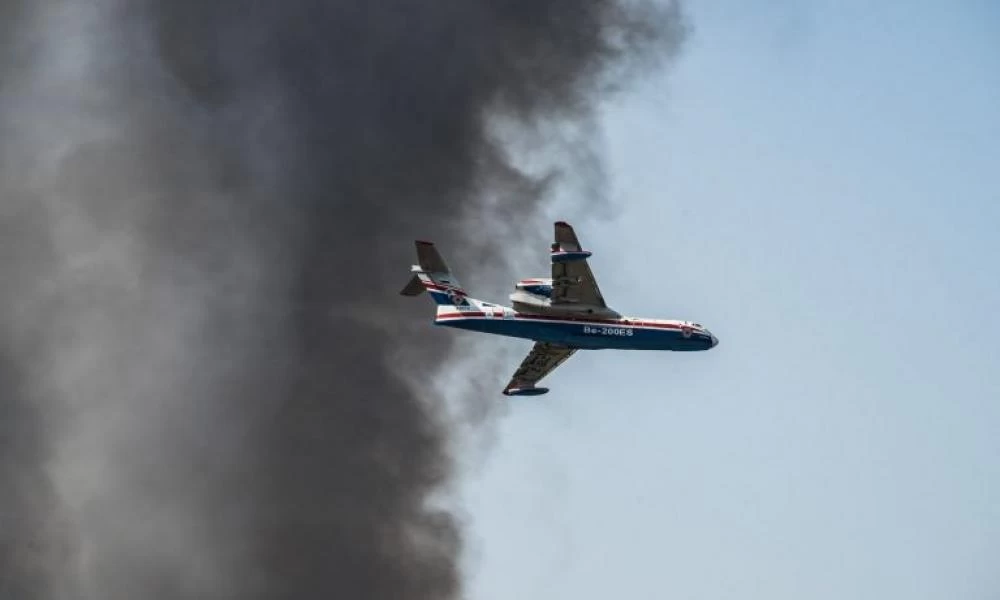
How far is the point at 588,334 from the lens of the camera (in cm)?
13400

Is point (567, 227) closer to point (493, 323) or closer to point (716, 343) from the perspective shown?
point (493, 323)

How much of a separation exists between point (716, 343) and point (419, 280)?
77.4ft

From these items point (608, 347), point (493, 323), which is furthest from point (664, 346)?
point (493, 323)

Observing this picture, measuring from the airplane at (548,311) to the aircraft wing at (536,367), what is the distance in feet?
16.5

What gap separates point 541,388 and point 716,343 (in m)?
14.2

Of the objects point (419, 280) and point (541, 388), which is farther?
point (541, 388)

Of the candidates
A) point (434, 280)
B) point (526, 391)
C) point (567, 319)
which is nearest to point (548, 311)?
point (567, 319)

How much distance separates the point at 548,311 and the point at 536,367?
11430 millimetres

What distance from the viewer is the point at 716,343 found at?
13900 centimetres

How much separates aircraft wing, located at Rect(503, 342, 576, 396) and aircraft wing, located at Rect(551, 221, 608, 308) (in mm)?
8264

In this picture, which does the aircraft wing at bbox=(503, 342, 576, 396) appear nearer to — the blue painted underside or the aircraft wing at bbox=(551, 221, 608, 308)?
the blue painted underside

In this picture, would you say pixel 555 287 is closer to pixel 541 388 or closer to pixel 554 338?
pixel 554 338

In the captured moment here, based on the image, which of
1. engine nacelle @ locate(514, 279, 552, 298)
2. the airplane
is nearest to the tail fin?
the airplane

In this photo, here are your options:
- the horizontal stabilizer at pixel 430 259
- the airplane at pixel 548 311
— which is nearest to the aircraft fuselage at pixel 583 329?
the airplane at pixel 548 311
